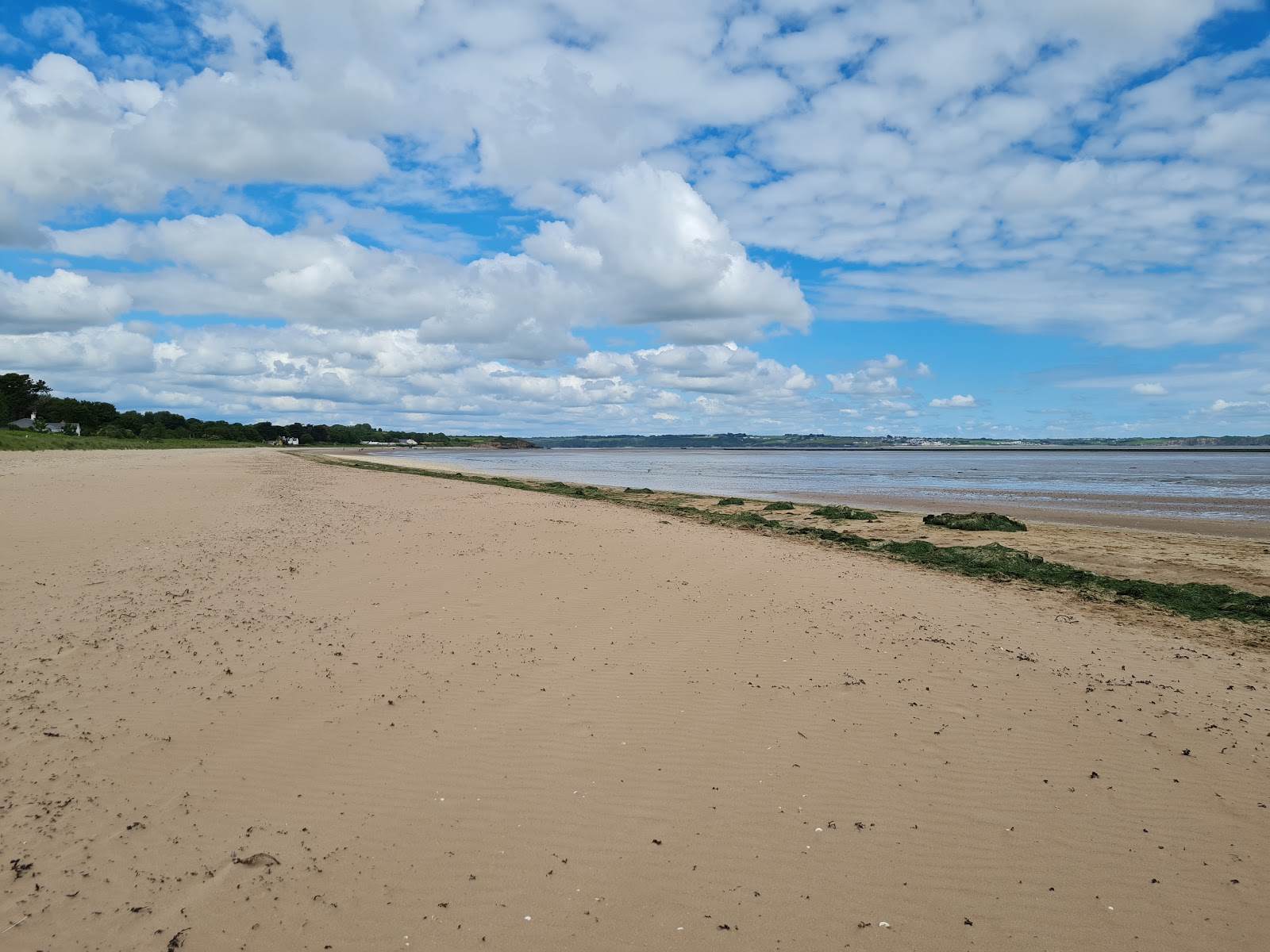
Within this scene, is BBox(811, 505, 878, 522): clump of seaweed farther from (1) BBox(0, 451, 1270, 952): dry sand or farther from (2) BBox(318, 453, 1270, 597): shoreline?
(1) BBox(0, 451, 1270, 952): dry sand

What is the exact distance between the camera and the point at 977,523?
20.2 meters

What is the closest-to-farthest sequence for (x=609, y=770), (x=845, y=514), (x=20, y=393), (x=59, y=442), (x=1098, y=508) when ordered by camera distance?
(x=609, y=770) < (x=845, y=514) < (x=1098, y=508) < (x=59, y=442) < (x=20, y=393)

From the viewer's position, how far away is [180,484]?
25.0 metres

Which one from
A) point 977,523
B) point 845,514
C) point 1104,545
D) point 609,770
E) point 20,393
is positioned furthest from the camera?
point 20,393

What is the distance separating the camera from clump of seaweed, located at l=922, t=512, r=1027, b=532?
65.2 feet

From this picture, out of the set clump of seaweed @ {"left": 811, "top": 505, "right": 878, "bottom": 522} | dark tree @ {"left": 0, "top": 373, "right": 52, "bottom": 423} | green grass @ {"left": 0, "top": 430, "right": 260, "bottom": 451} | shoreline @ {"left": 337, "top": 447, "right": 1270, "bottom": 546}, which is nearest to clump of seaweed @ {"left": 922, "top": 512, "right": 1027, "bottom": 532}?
clump of seaweed @ {"left": 811, "top": 505, "right": 878, "bottom": 522}

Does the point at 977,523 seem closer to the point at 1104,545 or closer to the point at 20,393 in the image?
the point at 1104,545

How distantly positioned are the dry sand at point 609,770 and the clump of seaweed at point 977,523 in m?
10.6

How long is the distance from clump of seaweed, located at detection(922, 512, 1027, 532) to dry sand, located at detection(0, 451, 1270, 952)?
416 inches

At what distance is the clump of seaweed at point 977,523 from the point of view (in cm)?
1986

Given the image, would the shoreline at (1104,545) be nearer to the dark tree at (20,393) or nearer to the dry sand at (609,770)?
the dry sand at (609,770)

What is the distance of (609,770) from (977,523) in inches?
728

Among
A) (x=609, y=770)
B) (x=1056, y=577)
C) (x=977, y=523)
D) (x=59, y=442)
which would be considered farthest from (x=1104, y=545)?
(x=59, y=442)

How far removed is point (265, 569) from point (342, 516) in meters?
7.18
